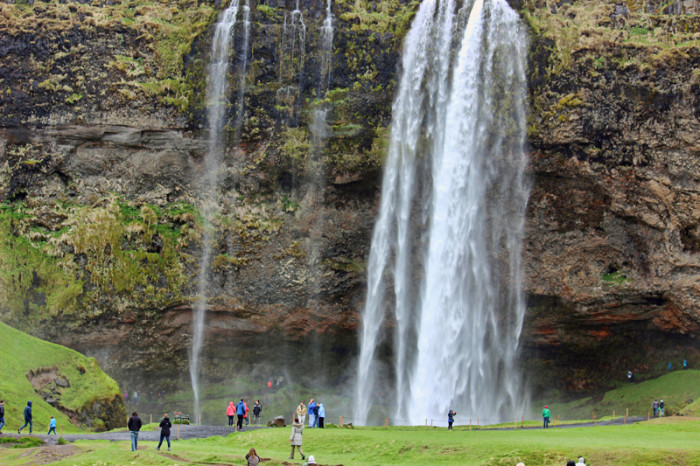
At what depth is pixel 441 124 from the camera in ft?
178

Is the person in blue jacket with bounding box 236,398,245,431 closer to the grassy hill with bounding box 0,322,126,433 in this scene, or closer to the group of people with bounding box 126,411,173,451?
the group of people with bounding box 126,411,173,451

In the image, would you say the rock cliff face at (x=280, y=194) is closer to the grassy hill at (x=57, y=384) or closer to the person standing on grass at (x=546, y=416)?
the grassy hill at (x=57, y=384)

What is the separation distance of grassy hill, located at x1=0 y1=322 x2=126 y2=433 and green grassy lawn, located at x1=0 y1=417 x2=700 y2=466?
1055cm

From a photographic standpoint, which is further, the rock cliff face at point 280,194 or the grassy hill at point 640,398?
the rock cliff face at point 280,194

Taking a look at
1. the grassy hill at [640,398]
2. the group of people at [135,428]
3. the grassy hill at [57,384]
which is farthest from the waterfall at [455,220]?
the group of people at [135,428]

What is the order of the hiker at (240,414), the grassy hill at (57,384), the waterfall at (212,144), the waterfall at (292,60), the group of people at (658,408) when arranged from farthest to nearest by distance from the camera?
the waterfall at (212,144), the waterfall at (292,60), the group of people at (658,408), the grassy hill at (57,384), the hiker at (240,414)

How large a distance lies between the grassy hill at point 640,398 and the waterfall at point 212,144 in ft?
81.8

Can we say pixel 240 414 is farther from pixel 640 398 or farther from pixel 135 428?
pixel 640 398

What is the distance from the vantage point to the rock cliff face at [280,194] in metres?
51.5

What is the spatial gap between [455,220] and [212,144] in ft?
59.8

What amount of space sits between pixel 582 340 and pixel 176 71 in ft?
116

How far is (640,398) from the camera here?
50344 mm

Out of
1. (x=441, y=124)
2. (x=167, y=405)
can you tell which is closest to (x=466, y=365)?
(x=441, y=124)

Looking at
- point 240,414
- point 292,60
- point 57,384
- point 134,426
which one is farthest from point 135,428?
point 292,60
